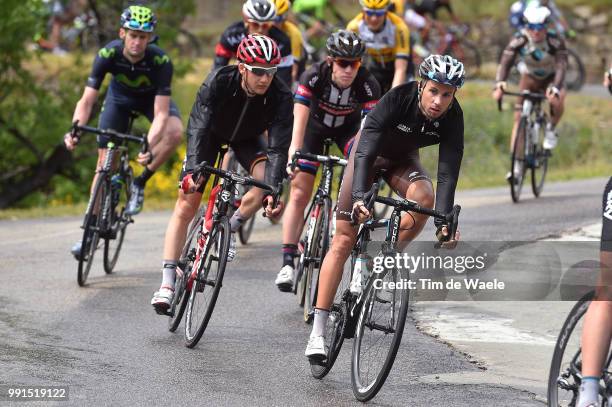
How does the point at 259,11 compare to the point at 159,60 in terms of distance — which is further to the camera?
the point at 259,11

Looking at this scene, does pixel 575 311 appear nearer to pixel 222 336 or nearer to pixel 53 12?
pixel 222 336

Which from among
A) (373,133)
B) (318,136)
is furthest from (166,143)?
(373,133)

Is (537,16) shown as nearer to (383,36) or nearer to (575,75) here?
(383,36)

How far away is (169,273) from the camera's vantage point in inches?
349

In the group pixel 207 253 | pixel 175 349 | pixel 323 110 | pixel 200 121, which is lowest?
pixel 175 349

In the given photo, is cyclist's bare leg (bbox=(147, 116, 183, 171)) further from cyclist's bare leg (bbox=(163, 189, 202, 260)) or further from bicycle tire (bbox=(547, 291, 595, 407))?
bicycle tire (bbox=(547, 291, 595, 407))

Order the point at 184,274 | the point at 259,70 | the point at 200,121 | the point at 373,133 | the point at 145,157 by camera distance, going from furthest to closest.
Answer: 1. the point at 145,157
2. the point at 184,274
3. the point at 200,121
4. the point at 259,70
5. the point at 373,133

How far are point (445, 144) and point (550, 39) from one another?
815cm

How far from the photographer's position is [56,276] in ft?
37.0

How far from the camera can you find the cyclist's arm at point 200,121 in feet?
28.3

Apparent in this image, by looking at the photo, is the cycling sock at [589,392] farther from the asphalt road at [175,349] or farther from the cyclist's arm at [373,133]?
the cyclist's arm at [373,133]

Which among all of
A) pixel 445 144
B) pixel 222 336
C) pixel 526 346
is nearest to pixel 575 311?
pixel 445 144

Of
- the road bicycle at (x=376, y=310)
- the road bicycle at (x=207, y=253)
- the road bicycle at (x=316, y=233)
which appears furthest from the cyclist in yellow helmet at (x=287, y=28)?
the road bicycle at (x=376, y=310)

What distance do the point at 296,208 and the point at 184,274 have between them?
1.42 meters
